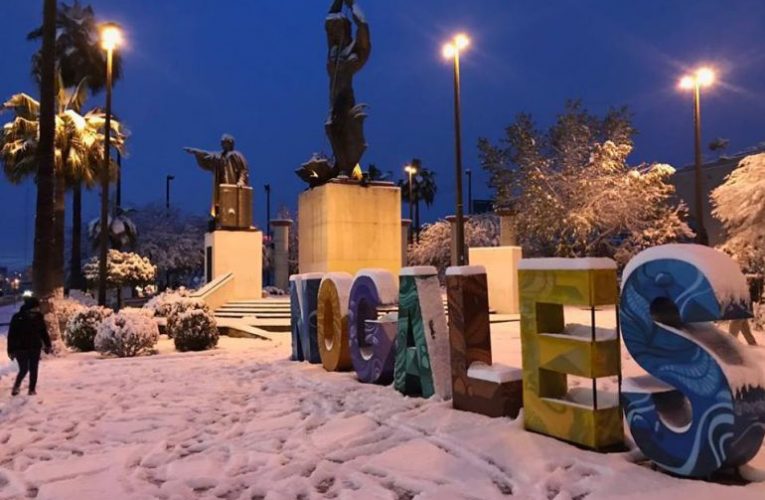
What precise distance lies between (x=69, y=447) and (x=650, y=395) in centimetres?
536

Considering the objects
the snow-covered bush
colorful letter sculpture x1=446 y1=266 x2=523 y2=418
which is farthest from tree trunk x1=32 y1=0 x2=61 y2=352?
the snow-covered bush

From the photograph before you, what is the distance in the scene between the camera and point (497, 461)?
5.23 meters

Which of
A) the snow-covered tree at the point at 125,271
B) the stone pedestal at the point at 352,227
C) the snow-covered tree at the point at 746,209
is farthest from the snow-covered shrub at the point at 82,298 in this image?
the snow-covered tree at the point at 746,209

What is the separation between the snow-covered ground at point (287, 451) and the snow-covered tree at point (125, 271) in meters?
17.5

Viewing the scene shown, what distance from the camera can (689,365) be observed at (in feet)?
14.8

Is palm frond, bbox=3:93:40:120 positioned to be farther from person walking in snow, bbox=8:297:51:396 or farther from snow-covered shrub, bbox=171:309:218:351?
person walking in snow, bbox=8:297:51:396

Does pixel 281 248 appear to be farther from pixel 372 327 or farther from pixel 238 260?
pixel 372 327

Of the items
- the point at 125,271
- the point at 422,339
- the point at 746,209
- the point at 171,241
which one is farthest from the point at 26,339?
the point at 171,241

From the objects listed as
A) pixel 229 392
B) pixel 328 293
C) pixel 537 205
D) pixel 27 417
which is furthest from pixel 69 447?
pixel 537 205

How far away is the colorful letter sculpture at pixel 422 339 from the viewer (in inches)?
301

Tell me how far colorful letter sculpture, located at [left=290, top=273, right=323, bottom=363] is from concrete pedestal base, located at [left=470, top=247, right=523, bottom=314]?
10.9 meters

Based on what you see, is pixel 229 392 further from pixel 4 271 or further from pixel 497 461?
pixel 4 271

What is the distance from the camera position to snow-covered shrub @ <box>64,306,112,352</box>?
1427 cm

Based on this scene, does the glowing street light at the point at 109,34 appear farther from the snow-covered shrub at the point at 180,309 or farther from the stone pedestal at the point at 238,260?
the stone pedestal at the point at 238,260
